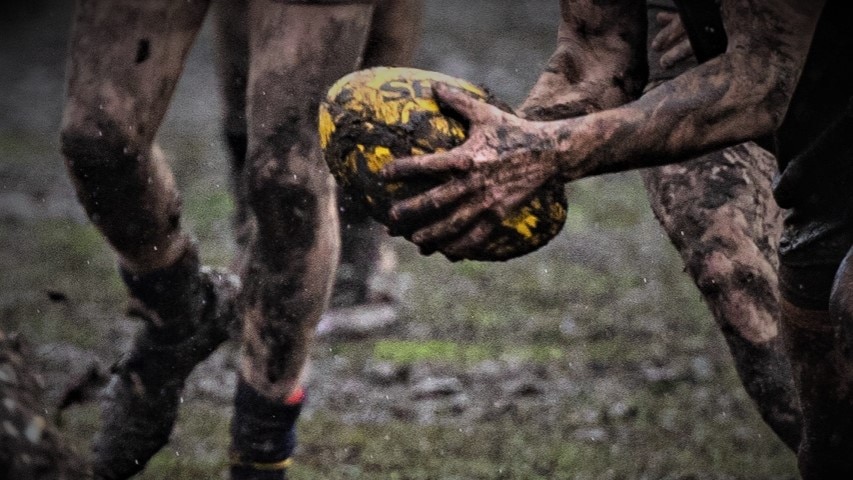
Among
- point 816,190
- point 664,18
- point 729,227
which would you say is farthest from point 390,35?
point 816,190

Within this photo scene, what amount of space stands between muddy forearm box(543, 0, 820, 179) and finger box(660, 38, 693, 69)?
48.5 inches

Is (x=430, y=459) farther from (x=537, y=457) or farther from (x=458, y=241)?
(x=458, y=241)

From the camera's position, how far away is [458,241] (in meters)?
2.45

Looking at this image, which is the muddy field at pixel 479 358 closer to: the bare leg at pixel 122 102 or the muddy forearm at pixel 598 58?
the bare leg at pixel 122 102

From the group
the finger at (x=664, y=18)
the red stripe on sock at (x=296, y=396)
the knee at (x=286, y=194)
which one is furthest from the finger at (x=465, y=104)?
the finger at (x=664, y=18)

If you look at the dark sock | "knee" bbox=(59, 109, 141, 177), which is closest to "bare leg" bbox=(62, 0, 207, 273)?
"knee" bbox=(59, 109, 141, 177)

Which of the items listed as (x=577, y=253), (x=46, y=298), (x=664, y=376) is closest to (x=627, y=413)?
(x=664, y=376)

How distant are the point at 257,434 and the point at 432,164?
1.58 metres

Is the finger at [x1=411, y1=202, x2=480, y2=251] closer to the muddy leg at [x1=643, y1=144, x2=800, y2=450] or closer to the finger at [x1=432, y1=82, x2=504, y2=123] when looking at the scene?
the finger at [x1=432, y1=82, x2=504, y2=123]

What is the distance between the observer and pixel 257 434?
376 cm

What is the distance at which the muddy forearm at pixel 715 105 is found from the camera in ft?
8.24

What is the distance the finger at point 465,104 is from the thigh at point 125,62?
1294 mm

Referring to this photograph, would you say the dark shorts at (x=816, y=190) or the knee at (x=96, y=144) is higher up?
the dark shorts at (x=816, y=190)

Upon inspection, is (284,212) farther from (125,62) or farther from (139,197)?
(125,62)
